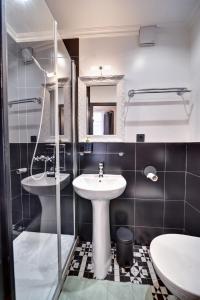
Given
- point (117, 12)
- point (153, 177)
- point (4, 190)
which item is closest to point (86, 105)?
point (117, 12)

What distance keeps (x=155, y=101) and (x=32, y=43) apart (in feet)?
4.07

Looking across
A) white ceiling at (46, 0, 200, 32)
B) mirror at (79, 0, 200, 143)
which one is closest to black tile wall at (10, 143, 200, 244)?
mirror at (79, 0, 200, 143)

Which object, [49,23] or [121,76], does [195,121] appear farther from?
[49,23]

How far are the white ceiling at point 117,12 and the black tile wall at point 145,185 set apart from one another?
1.22 meters

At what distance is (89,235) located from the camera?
188cm

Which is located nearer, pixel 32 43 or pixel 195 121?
pixel 32 43

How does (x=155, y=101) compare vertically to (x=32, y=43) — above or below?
Answer: below

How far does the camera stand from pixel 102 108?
1.79 metres

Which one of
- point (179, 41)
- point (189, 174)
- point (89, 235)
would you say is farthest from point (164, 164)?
point (179, 41)

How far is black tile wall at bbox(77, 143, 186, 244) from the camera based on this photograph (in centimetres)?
175

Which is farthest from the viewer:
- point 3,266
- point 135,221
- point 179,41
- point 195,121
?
point 135,221

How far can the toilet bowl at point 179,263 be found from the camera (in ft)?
2.64

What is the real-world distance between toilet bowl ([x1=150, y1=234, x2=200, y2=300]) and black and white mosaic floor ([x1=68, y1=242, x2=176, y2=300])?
1.56 feet

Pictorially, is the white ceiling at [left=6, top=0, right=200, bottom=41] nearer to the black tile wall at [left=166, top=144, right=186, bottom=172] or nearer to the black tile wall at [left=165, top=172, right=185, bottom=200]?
the black tile wall at [left=166, top=144, right=186, bottom=172]
